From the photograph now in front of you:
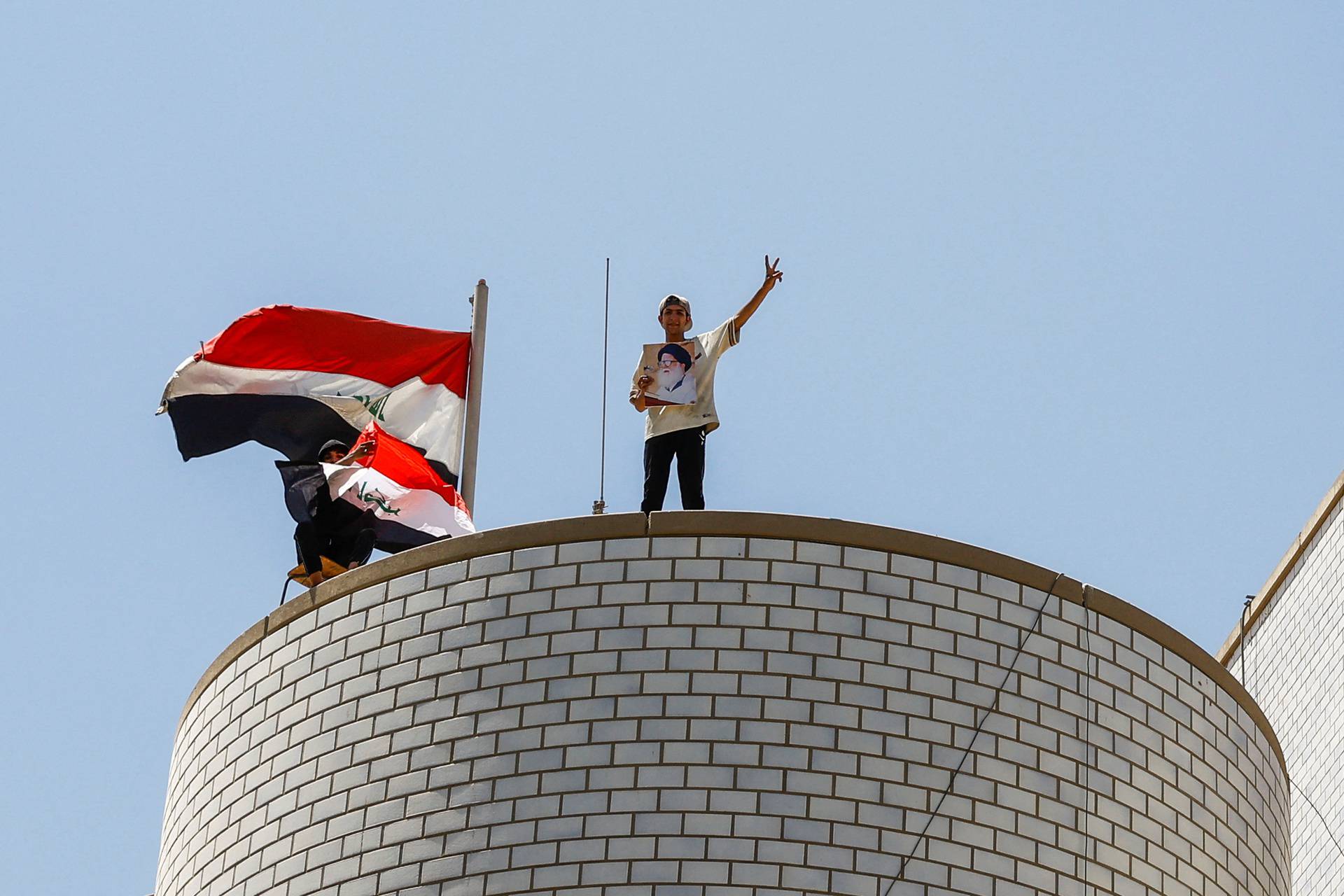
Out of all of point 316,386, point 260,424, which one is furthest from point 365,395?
point 260,424

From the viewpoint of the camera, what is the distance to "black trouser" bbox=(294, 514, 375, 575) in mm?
17562

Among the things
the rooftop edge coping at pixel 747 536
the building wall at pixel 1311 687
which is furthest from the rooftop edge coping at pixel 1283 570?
the rooftop edge coping at pixel 747 536

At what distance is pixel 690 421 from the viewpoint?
16.7m

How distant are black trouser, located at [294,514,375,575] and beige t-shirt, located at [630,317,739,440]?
104 inches

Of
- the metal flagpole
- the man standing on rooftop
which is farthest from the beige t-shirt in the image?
the metal flagpole

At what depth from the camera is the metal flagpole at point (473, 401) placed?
20516 millimetres

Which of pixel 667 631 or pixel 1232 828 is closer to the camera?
pixel 667 631

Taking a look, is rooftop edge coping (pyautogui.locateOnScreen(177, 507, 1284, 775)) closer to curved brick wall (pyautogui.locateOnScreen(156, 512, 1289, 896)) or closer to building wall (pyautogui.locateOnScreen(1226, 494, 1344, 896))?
curved brick wall (pyautogui.locateOnScreen(156, 512, 1289, 896))

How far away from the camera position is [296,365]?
21281mm

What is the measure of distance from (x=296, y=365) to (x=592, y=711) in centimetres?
785

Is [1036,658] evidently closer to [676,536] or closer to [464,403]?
[676,536]

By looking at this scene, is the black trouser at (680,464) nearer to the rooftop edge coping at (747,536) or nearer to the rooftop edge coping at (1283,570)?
the rooftop edge coping at (747,536)

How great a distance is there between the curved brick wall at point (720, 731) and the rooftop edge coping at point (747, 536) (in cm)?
2

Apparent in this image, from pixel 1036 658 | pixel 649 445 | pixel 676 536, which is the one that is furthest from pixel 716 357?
pixel 1036 658
